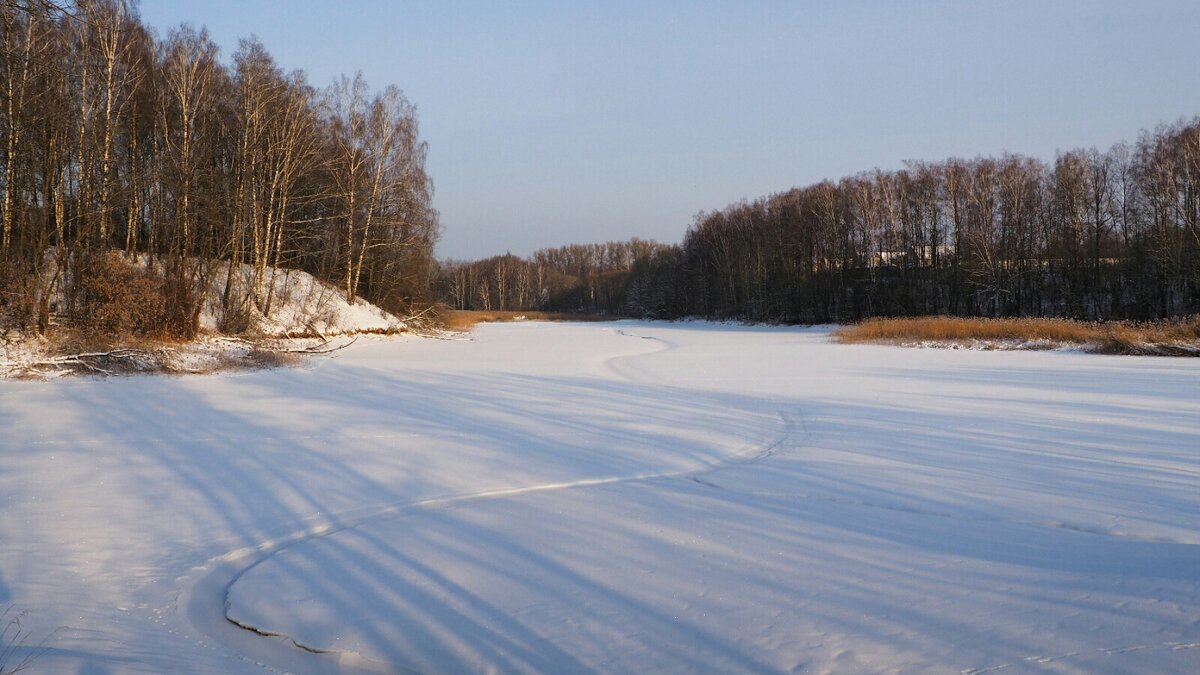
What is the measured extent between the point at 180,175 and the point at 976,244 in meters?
37.8

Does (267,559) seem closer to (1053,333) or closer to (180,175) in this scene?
(180,175)

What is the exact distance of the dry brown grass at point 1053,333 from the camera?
17234 mm

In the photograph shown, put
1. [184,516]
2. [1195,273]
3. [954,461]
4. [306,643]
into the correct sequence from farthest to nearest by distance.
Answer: [1195,273] < [954,461] < [184,516] < [306,643]

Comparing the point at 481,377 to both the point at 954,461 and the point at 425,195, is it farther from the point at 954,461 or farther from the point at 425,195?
the point at 425,195

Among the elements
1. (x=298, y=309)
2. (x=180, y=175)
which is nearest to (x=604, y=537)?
(x=180, y=175)

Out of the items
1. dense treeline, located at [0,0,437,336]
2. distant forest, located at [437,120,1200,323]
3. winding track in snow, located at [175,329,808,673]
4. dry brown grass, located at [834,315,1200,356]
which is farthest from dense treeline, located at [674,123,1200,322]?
winding track in snow, located at [175,329,808,673]

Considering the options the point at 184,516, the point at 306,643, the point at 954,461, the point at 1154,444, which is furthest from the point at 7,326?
the point at 1154,444

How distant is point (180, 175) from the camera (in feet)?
55.8

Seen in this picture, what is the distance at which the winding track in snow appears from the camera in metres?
2.78

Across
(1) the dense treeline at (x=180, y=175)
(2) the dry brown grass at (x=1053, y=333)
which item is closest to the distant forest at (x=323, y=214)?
(1) the dense treeline at (x=180, y=175)

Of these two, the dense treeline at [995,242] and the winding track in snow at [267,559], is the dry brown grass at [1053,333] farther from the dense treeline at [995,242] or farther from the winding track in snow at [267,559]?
the winding track in snow at [267,559]

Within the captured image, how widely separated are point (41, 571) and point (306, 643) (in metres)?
1.77

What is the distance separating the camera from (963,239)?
3978 centimetres

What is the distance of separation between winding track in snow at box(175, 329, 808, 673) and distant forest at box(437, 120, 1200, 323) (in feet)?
106
